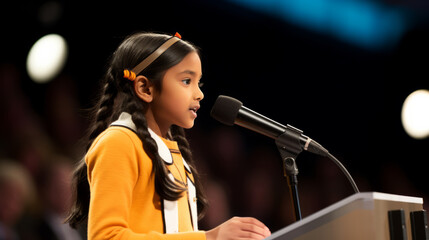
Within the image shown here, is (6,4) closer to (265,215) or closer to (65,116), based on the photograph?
(65,116)

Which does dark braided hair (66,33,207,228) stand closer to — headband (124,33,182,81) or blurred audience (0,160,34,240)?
headband (124,33,182,81)

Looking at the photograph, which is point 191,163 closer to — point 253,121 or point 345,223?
point 253,121

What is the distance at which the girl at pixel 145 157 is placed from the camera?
110 cm

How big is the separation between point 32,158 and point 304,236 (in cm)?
224

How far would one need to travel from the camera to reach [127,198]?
3.67 ft

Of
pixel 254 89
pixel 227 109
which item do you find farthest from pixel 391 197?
pixel 254 89

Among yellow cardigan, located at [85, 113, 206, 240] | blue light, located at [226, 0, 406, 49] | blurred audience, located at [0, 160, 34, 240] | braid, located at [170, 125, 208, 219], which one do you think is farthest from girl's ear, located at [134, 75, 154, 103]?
blue light, located at [226, 0, 406, 49]

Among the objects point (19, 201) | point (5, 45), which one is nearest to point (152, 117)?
point (19, 201)

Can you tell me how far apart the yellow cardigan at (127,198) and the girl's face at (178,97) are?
0.28ft

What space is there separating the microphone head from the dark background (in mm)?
1837

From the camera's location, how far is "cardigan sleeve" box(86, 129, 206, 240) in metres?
1.08

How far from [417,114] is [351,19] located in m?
0.93

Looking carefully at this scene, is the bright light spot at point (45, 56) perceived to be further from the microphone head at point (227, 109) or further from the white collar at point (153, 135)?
the microphone head at point (227, 109)

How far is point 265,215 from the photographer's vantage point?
3.67 metres
